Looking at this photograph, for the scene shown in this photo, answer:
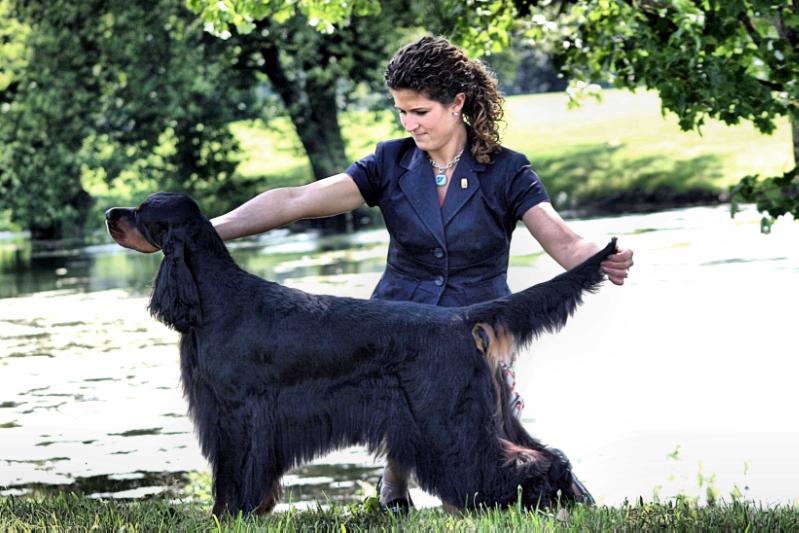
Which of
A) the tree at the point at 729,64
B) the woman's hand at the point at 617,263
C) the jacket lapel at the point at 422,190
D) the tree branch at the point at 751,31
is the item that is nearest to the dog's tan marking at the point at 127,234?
the jacket lapel at the point at 422,190

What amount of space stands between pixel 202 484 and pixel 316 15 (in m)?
3.44

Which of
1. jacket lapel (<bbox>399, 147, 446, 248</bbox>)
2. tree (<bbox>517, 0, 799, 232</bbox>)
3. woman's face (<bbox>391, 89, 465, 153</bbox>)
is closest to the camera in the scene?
woman's face (<bbox>391, 89, 465, 153</bbox>)

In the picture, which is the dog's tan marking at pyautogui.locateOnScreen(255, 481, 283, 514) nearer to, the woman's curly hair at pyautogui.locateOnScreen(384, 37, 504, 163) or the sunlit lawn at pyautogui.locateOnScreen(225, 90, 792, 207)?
the woman's curly hair at pyautogui.locateOnScreen(384, 37, 504, 163)

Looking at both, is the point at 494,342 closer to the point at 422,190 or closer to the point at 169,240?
the point at 422,190

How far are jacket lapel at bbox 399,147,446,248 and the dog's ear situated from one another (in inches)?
41.3

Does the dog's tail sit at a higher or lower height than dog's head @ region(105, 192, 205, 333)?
lower

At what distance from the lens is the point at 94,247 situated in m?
29.3

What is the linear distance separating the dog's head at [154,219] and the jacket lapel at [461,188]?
1.08 m

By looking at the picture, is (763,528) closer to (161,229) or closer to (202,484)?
(161,229)

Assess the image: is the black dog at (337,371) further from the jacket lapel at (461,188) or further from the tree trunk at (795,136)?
the tree trunk at (795,136)

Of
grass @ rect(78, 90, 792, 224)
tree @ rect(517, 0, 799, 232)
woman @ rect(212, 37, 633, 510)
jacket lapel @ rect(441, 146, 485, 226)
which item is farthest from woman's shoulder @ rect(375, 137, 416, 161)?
grass @ rect(78, 90, 792, 224)

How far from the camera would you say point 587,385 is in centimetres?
1048

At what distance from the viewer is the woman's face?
533cm

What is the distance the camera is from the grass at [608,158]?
29.8 m
